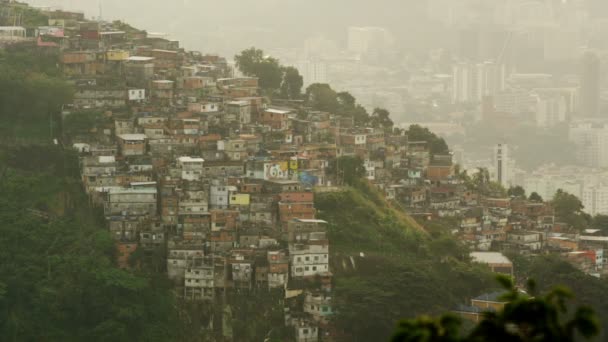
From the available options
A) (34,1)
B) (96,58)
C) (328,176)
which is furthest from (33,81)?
(34,1)

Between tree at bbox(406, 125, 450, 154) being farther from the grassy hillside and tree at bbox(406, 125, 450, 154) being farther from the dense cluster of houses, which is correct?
the grassy hillside

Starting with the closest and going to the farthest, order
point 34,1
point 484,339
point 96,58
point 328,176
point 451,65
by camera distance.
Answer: point 484,339, point 328,176, point 96,58, point 34,1, point 451,65

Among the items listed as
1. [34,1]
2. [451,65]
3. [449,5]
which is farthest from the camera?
[449,5]

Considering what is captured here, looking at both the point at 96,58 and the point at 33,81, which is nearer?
the point at 33,81

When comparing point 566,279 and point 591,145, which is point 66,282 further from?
point 591,145

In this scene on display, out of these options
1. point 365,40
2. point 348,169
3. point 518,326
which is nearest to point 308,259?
point 348,169

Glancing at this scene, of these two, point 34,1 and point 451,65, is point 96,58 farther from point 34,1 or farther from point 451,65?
point 451,65

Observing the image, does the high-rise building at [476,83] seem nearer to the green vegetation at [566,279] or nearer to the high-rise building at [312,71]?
the high-rise building at [312,71]
